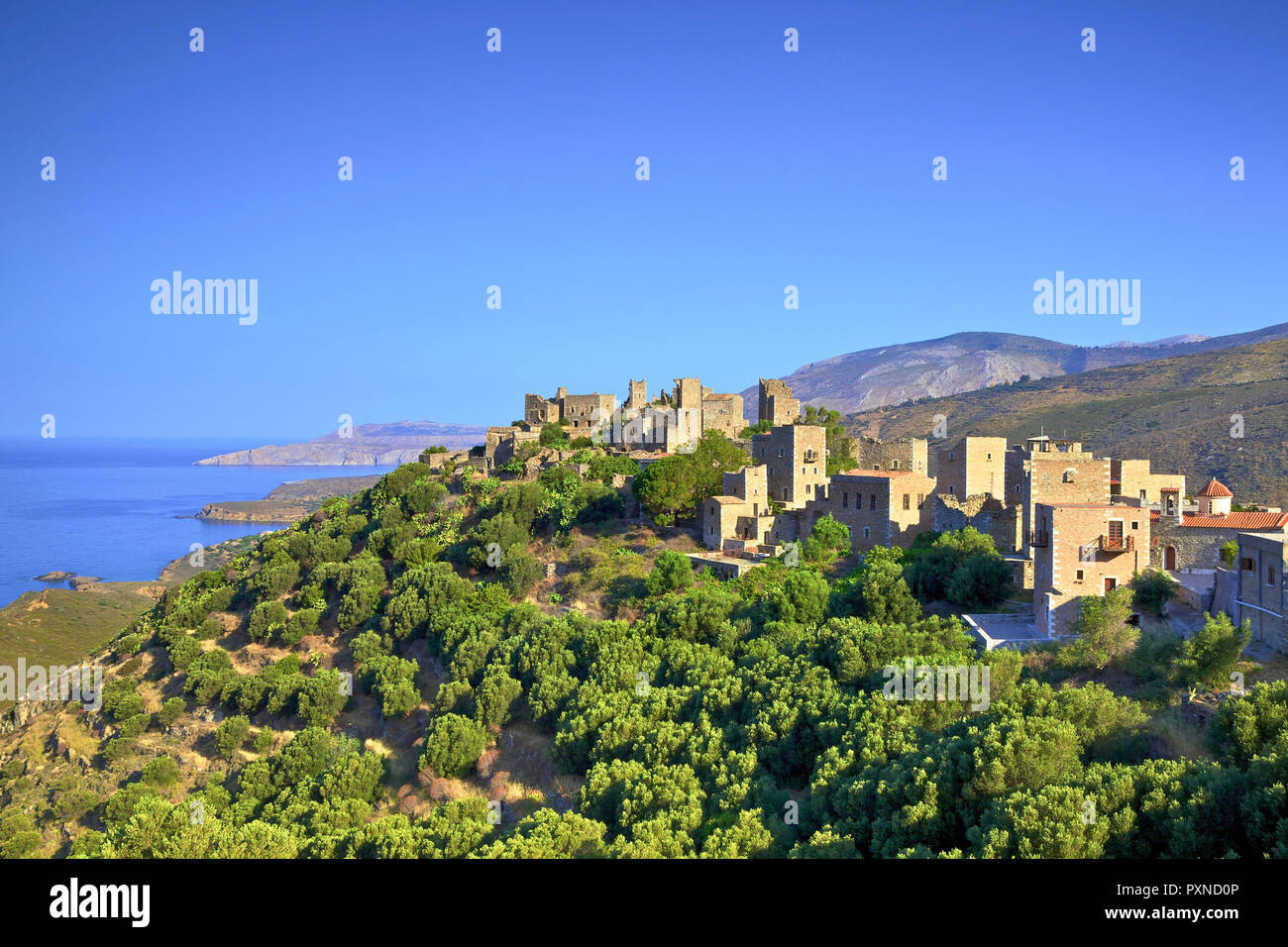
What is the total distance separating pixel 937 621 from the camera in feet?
81.4

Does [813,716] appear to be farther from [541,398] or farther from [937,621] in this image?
[541,398]

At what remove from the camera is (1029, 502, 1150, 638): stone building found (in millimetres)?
23625

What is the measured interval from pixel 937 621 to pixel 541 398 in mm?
34516

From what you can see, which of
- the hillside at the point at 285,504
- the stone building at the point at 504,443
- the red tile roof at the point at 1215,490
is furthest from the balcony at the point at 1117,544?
the hillside at the point at 285,504

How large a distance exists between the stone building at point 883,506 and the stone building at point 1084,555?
949cm

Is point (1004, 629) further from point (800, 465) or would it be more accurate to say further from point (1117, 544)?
point (800, 465)

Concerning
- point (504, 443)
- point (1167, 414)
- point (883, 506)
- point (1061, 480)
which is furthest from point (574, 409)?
point (1167, 414)

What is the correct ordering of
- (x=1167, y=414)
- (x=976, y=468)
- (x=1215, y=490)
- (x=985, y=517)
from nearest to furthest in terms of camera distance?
(x=1215, y=490), (x=985, y=517), (x=976, y=468), (x=1167, y=414)

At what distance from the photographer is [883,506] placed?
34.0 meters

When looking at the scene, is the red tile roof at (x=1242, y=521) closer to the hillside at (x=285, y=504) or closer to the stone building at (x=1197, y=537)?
the stone building at (x=1197, y=537)

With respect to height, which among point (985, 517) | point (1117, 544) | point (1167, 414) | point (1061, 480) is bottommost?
point (1117, 544)

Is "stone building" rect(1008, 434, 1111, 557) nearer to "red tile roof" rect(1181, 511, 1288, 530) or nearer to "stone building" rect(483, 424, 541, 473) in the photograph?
"red tile roof" rect(1181, 511, 1288, 530)

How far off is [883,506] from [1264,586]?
1419 cm

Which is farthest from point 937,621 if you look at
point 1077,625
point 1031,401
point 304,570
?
point 1031,401
